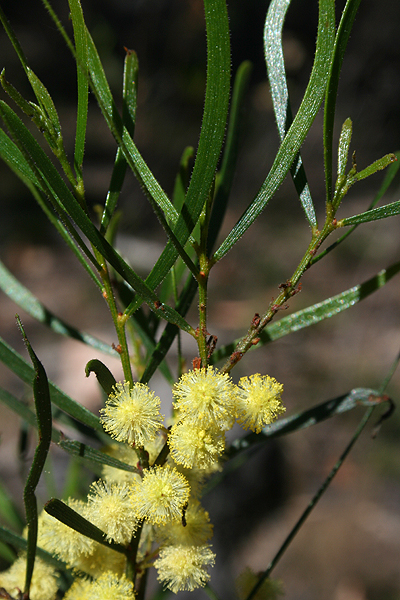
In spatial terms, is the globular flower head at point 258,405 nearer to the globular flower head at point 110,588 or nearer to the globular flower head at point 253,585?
the globular flower head at point 110,588

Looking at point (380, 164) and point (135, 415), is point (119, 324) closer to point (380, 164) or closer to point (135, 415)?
point (135, 415)

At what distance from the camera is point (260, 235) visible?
7.82ft

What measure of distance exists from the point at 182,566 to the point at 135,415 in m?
0.18

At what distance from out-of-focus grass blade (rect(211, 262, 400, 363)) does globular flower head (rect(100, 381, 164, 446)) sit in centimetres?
12

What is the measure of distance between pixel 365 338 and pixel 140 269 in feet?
3.85

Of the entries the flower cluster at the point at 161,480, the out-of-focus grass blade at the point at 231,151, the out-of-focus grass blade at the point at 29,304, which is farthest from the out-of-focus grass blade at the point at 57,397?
the out-of-focus grass blade at the point at 231,151

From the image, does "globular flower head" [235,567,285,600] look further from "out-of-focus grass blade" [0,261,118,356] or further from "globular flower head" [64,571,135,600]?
"out-of-focus grass blade" [0,261,118,356]

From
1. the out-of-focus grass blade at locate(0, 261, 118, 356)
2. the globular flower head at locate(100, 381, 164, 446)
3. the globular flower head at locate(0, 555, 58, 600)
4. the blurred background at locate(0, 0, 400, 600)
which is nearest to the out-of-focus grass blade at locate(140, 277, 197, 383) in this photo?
the globular flower head at locate(100, 381, 164, 446)

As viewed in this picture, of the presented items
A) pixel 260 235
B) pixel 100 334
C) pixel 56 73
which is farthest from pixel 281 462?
pixel 56 73

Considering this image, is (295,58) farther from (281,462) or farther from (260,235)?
(281,462)

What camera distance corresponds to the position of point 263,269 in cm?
231

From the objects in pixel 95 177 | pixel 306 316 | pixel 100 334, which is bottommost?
pixel 306 316

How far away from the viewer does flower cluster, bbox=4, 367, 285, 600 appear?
337 mm

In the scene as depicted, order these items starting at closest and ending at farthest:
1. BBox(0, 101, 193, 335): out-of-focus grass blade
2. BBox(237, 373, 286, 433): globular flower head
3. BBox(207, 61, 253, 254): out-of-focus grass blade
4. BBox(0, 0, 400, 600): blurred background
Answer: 1. BBox(0, 101, 193, 335): out-of-focus grass blade
2. BBox(237, 373, 286, 433): globular flower head
3. BBox(207, 61, 253, 254): out-of-focus grass blade
4. BBox(0, 0, 400, 600): blurred background
